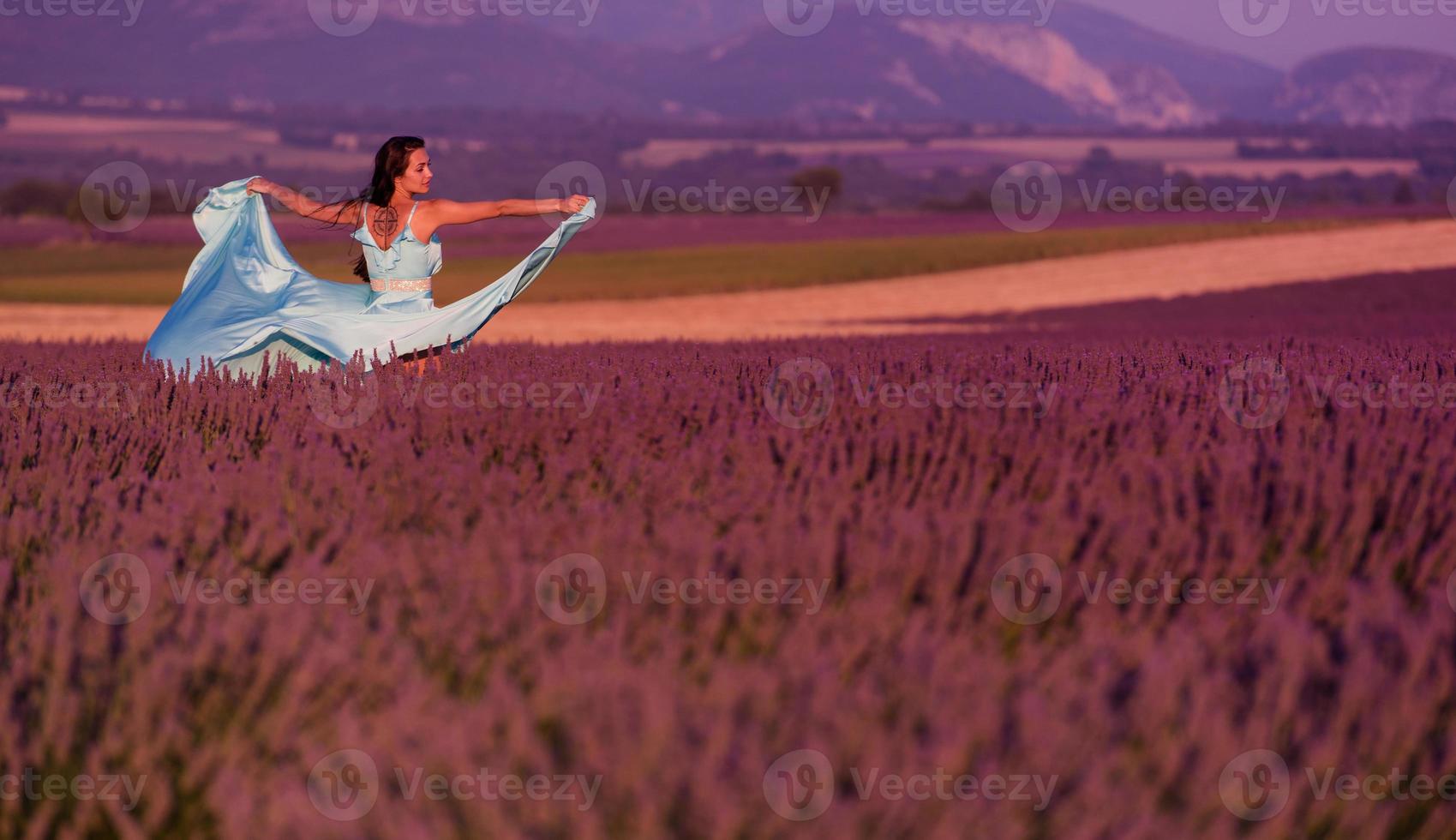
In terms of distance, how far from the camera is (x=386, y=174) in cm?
764

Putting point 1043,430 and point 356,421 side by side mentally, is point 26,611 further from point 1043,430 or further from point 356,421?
point 1043,430

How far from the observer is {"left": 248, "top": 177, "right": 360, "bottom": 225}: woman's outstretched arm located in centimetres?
716

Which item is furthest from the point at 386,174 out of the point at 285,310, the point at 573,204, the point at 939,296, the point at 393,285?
the point at 939,296

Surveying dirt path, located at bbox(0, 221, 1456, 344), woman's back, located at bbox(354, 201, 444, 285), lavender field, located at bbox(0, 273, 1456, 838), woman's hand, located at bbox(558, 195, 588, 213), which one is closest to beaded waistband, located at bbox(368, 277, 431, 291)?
woman's back, located at bbox(354, 201, 444, 285)

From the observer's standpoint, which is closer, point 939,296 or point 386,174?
point 386,174

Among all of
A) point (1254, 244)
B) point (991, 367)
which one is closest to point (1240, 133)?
point (1254, 244)

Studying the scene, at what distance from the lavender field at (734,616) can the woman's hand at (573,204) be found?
87.9 inches

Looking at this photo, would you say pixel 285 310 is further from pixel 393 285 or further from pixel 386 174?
pixel 386 174

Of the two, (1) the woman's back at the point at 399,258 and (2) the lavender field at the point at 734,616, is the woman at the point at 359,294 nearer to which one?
(1) the woman's back at the point at 399,258

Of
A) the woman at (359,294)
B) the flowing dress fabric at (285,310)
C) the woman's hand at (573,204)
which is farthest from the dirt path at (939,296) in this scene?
the woman's hand at (573,204)

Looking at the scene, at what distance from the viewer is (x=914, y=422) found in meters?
3.98

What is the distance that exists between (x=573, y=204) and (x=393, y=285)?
149 cm

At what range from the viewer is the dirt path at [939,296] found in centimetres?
2297

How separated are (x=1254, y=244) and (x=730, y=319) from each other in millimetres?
18199
